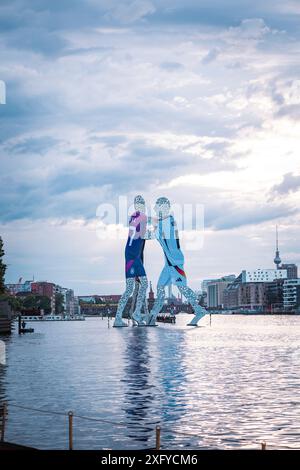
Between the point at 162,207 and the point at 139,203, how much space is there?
672cm

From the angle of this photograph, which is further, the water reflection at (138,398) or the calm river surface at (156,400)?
the water reflection at (138,398)

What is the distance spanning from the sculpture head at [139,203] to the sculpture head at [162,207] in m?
4.53

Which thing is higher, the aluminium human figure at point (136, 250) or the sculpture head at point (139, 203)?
the sculpture head at point (139, 203)

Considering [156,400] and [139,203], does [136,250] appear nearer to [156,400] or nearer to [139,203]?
[139,203]

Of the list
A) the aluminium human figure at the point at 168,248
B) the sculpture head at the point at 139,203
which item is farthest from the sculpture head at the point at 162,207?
the sculpture head at the point at 139,203

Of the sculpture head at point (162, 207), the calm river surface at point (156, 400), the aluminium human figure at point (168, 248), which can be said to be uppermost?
the sculpture head at point (162, 207)

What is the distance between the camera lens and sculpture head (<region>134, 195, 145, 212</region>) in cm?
15225

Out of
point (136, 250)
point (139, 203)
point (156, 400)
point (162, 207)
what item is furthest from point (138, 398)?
point (136, 250)

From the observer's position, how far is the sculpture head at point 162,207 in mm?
147625

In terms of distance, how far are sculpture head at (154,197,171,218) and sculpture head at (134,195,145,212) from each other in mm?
4530

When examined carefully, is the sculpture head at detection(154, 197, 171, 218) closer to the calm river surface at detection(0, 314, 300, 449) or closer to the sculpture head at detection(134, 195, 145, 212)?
the sculpture head at detection(134, 195, 145, 212)

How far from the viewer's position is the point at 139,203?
153 m

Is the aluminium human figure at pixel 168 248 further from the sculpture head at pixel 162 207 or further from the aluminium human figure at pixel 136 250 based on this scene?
the aluminium human figure at pixel 136 250

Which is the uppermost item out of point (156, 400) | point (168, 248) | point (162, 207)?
point (162, 207)
